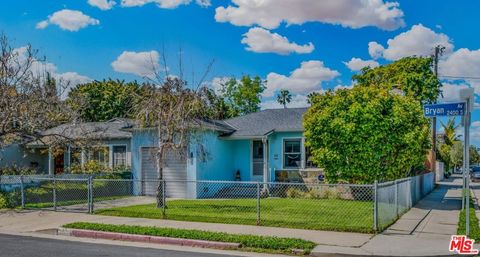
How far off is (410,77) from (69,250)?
27.9 meters

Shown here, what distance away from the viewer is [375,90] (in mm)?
19641

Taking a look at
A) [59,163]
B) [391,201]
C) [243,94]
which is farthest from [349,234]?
[243,94]

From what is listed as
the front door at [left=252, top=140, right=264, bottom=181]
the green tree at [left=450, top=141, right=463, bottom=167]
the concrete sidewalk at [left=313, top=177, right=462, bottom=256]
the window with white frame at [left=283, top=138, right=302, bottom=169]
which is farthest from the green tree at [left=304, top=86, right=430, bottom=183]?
the green tree at [left=450, top=141, right=463, bottom=167]

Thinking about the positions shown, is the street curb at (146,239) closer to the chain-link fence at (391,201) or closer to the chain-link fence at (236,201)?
the chain-link fence at (236,201)

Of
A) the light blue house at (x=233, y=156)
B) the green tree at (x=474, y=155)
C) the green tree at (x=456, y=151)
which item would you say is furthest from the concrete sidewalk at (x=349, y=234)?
the green tree at (x=474, y=155)

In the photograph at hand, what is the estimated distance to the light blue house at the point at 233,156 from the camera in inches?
853

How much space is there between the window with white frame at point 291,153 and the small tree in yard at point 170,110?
271 inches

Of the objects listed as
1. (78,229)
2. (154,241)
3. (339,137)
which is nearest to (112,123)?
(339,137)

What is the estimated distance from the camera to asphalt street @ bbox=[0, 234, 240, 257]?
927 cm

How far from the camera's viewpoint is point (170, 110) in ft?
55.1

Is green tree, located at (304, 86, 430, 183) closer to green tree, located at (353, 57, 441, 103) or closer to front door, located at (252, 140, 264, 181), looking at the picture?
front door, located at (252, 140, 264, 181)

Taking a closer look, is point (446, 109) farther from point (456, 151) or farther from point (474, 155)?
point (474, 155)

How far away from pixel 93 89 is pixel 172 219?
36.0 meters

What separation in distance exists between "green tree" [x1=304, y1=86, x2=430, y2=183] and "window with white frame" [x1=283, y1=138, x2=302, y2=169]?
307 centimetres
